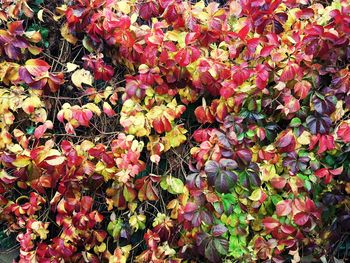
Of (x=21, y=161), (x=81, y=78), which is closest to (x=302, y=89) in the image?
(x=81, y=78)

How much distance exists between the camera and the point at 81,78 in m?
2.04

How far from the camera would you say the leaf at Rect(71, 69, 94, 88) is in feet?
6.66

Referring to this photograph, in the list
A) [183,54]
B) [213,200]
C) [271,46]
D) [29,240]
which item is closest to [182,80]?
[183,54]

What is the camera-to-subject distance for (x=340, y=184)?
6.30ft

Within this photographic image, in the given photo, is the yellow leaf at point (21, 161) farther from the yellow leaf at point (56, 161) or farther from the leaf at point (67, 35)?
the leaf at point (67, 35)

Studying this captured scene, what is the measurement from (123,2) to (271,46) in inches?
26.6

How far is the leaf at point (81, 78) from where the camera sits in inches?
79.9

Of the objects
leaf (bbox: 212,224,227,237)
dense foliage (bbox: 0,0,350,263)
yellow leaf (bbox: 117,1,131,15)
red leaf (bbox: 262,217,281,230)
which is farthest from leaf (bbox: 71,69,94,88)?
red leaf (bbox: 262,217,281,230)

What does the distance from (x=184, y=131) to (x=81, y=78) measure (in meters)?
0.52

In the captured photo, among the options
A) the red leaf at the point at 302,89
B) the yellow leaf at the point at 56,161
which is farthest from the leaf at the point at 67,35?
the red leaf at the point at 302,89

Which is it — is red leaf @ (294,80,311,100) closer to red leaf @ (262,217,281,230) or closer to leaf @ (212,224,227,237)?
red leaf @ (262,217,281,230)

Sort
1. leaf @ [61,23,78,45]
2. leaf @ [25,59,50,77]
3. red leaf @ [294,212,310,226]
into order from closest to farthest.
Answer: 1. red leaf @ [294,212,310,226]
2. leaf @ [25,59,50,77]
3. leaf @ [61,23,78,45]

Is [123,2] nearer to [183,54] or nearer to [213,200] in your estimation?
[183,54]

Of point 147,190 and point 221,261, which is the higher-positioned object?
point 147,190
